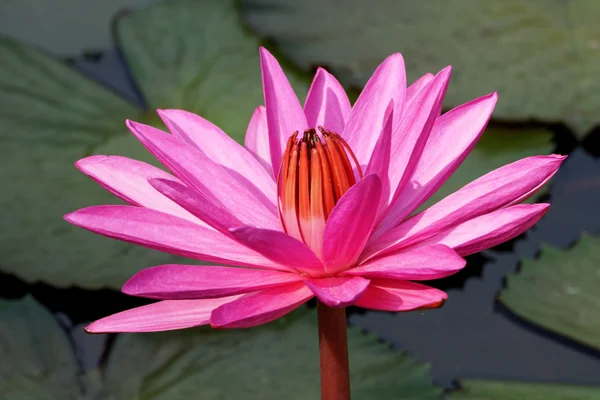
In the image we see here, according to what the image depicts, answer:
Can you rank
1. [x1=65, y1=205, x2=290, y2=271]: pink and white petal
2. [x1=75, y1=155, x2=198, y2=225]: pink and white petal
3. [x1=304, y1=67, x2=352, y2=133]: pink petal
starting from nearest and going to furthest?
[x1=65, y1=205, x2=290, y2=271]: pink and white petal, [x1=75, y1=155, x2=198, y2=225]: pink and white petal, [x1=304, y1=67, x2=352, y2=133]: pink petal

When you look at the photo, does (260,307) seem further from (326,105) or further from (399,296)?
(326,105)

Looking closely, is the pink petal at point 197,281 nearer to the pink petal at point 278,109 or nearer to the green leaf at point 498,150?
the pink petal at point 278,109

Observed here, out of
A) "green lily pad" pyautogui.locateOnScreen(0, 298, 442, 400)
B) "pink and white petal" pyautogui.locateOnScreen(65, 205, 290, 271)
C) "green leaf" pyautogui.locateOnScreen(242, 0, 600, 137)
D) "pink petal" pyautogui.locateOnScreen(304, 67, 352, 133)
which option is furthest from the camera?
"green leaf" pyautogui.locateOnScreen(242, 0, 600, 137)

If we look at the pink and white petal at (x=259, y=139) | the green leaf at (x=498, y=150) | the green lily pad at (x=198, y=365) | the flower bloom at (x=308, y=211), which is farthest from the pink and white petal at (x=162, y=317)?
the green leaf at (x=498, y=150)

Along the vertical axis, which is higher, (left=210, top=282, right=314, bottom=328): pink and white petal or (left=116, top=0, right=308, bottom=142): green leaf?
(left=116, top=0, right=308, bottom=142): green leaf

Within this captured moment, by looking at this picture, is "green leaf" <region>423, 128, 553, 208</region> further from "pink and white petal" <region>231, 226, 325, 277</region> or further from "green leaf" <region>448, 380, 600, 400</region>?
"pink and white petal" <region>231, 226, 325, 277</region>

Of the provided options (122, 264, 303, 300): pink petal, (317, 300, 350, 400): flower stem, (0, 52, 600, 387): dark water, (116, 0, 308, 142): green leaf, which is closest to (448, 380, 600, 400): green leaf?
(0, 52, 600, 387): dark water

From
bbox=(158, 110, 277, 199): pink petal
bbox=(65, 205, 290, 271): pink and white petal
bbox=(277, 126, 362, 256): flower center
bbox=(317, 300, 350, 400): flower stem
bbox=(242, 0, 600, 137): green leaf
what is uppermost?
bbox=(242, 0, 600, 137): green leaf

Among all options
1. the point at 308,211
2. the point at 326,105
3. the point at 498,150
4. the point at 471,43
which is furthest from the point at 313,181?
the point at 471,43

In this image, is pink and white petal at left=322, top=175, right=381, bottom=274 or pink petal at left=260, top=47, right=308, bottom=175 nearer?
pink and white petal at left=322, top=175, right=381, bottom=274
